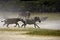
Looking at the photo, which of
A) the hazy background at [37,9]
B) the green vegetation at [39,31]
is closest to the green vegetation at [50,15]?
the hazy background at [37,9]

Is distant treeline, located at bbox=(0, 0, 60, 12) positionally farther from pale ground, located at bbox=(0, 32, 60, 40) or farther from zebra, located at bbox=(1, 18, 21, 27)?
pale ground, located at bbox=(0, 32, 60, 40)

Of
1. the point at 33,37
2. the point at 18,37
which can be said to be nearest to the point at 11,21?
the point at 18,37

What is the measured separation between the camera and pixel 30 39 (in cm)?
147

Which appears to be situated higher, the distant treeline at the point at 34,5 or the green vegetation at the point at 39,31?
the distant treeline at the point at 34,5

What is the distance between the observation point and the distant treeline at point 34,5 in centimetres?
145

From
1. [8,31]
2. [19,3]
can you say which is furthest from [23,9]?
[8,31]

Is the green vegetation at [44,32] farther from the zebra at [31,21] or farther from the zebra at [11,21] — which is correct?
the zebra at [11,21]

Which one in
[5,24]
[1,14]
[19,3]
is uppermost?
[19,3]

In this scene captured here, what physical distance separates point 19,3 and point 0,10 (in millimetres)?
210

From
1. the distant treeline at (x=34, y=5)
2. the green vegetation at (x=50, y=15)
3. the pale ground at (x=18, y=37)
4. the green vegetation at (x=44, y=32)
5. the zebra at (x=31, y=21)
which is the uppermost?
the distant treeline at (x=34, y=5)

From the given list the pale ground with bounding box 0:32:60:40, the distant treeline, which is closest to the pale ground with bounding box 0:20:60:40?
the pale ground with bounding box 0:32:60:40

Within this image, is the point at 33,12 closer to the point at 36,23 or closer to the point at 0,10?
the point at 36,23

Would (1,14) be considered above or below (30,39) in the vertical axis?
above

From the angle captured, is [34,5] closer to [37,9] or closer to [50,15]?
[37,9]
